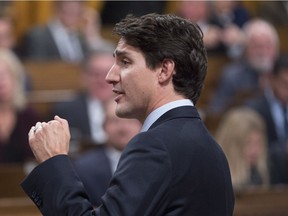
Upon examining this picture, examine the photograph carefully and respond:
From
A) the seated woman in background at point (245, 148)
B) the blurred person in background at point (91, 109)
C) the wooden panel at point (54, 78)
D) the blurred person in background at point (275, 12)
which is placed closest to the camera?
the seated woman in background at point (245, 148)

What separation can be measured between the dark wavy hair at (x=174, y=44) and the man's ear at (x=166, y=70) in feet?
0.03

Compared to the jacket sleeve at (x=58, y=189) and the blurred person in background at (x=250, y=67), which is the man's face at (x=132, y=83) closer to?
the jacket sleeve at (x=58, y=189)

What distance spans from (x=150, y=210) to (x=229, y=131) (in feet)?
12.7

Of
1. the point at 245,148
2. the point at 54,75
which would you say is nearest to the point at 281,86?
the point at 245,148

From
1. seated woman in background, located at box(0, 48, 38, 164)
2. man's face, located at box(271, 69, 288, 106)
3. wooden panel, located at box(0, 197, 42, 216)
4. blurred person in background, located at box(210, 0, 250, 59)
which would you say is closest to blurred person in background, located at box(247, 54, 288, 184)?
man's face, located at box(271, 69, 288, 106)

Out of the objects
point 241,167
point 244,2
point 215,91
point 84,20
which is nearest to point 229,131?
point 241,167

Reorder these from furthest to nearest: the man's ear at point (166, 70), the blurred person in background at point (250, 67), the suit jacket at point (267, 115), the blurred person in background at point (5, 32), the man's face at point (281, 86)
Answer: the blurred person in background at point (250, 67) → the blurred person in background at point (5, 32) → the man's face at point (281, 86) → the suit jacket at point (267, 115) → the man's ear at point (166, 70)

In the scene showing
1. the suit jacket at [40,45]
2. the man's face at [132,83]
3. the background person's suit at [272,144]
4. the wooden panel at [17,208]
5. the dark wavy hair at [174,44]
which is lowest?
the background person's suit at [272,144]

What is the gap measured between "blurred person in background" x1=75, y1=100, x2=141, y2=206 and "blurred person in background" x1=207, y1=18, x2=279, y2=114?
268 centimetres

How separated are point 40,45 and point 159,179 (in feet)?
19.3

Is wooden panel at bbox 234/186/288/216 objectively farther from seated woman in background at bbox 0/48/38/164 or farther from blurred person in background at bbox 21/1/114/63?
blurred person in background at bbox 21/1/114/63

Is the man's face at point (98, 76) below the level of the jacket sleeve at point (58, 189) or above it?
below

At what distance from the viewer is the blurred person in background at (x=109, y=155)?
5.19m

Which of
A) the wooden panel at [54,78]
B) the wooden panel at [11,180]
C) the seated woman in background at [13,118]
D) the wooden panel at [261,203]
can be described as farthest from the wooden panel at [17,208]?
the wooden panel at [54,78]
